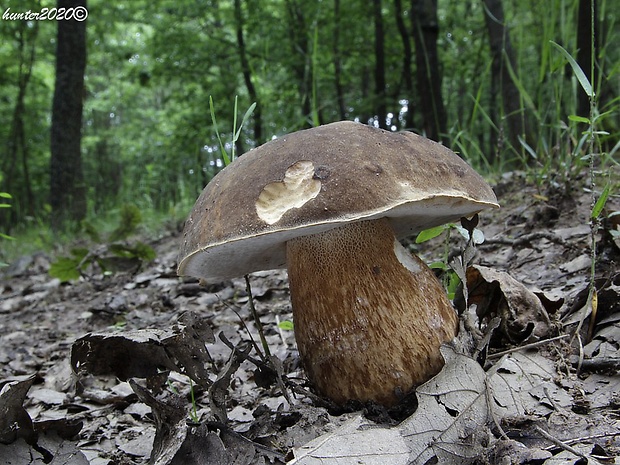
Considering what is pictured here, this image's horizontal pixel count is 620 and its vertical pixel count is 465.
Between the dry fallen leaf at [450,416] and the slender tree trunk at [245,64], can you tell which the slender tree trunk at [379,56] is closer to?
the slender tree trunk at [245,64]

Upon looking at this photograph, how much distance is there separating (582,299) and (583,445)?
751 mm

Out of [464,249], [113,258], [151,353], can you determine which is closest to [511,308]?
[464,249]

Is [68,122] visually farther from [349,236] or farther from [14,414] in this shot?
[349,236]

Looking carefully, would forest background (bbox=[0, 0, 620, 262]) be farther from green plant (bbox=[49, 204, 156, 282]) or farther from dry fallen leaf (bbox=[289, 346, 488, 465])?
dry fallen leaf (bbox=[289, 346, 488, 465])

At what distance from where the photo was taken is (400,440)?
1143 mm

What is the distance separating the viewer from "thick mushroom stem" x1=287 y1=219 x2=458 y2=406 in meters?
1.38

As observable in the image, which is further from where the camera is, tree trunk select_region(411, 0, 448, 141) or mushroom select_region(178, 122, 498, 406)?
tree trunk select_region(411, 0, 448, 141)

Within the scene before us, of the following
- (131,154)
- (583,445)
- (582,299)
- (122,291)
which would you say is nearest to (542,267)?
(582,299)

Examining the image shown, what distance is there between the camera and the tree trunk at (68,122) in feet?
24.2

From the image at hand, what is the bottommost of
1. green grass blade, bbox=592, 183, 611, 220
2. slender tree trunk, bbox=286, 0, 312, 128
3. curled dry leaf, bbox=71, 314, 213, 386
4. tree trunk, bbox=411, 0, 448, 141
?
curled dry leaf, bbox=71, 314, 213, 386

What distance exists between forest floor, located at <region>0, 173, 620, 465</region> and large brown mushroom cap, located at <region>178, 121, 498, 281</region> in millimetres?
A: 360

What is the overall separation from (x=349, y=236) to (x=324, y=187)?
33 centimetres

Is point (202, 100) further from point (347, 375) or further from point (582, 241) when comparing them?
point (347, 375)

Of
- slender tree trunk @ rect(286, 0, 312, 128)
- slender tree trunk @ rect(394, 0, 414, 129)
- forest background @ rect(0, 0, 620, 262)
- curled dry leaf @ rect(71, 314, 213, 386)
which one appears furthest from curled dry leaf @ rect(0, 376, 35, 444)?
slender tree trunk @ rect(394, 0, 414, 129)
